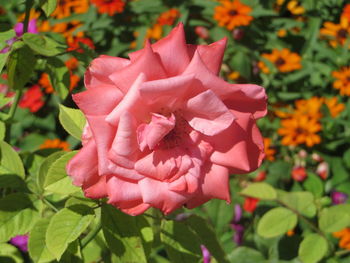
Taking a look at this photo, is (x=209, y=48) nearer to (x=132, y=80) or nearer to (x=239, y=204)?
(x=132, y=80)

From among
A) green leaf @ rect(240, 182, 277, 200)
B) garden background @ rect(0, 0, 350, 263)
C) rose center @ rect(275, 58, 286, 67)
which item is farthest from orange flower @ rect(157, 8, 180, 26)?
green leaf @ rect(240, 182, 277, 200)

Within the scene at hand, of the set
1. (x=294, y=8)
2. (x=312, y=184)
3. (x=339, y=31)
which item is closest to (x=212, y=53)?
(x=312, y=184)

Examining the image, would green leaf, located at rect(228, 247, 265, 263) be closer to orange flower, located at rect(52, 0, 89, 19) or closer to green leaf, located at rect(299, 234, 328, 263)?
green leaf, located at rect(299, 234, 328, 263)

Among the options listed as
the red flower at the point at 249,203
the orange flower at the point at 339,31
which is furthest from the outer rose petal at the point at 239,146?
the orange flower at the point at 339,31

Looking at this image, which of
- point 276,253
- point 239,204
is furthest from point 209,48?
point 239,204

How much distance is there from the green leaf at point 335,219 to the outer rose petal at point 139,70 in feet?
2.25

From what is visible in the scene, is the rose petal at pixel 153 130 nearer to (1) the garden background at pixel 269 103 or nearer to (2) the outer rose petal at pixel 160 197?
(2) the outer rose petal at pixel 160 197

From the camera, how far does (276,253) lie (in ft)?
4.25

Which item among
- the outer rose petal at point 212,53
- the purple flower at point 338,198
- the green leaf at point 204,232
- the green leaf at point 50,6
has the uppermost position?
the green leaf at point 50,6

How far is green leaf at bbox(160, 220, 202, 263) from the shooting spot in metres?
0.86

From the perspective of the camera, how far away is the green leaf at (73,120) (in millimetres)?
776

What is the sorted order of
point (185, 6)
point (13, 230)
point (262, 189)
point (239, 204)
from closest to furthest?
point (13, 230), point (262, 189), point (239, 204), point (185, 6)

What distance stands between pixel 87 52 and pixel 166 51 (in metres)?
0.35

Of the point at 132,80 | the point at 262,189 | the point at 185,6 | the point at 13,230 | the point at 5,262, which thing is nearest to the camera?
the point at 132,80
